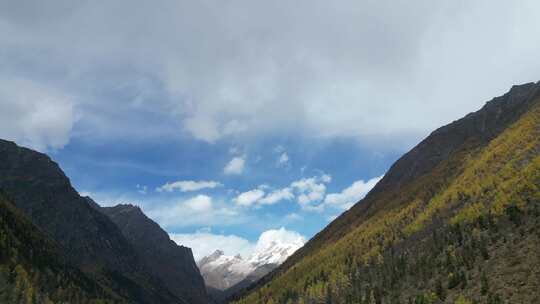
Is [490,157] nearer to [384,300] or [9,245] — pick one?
[384,300]

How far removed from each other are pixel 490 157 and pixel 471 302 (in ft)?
343

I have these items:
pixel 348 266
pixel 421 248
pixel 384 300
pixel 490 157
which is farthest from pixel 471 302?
pixel 490 157

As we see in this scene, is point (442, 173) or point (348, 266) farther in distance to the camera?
point (442, 173)

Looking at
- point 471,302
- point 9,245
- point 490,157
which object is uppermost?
point 9,245

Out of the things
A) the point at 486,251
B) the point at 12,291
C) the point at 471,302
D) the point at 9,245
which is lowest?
the point at 471,302

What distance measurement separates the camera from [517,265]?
2183 inches

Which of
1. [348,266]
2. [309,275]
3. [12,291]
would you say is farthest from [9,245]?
[348,266]

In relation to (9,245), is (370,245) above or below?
below

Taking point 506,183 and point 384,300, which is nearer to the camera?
point 384,300

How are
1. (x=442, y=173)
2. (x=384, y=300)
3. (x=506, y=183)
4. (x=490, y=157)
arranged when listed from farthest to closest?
(x=442, y=173)
(x=490, y=157)
(x=506, y=183)
(x=384, y=300)

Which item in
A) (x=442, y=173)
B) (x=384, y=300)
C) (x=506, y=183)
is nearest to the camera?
(x=384, y=300)

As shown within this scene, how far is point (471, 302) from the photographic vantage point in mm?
50656

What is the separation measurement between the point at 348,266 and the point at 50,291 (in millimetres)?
142896

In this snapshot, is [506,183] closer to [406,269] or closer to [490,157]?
[406,269]
